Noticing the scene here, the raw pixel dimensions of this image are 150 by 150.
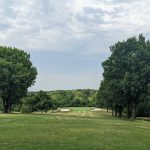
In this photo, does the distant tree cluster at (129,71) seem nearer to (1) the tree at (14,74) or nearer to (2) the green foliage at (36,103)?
(1) the tree at (14,74)

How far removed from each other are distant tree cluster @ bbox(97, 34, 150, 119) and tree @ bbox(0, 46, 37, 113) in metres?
17.1

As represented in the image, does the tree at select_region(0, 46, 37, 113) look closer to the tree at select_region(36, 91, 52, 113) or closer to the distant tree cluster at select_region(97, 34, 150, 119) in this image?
the distant tree cluster at select_region(97, 34, 150, 119)

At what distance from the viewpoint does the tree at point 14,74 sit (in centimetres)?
8194

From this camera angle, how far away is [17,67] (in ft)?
273

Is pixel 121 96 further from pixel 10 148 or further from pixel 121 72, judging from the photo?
pixel 10 148

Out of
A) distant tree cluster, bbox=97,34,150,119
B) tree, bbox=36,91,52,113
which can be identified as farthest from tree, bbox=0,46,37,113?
tree, bbox=36,91,52,113

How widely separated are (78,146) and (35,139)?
139 inches

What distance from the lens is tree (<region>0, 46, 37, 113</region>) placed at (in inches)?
3226

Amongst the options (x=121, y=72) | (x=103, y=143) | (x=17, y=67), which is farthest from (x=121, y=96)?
(x=103, y=143)

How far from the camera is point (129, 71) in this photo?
238 ft

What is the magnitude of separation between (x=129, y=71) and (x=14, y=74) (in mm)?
23958

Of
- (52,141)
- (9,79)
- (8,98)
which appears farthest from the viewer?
(8,98)

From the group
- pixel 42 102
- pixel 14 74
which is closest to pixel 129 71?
pixel 14 74

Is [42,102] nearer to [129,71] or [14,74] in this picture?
[14,74]
